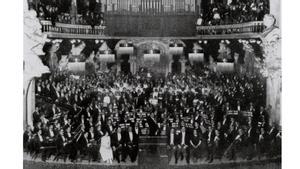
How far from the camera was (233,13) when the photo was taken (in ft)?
34.9

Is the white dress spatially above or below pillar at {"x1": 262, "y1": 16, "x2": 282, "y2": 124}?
below

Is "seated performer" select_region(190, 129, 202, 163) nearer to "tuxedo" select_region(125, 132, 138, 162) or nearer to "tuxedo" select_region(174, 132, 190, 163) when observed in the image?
"tuxedo" select_region(174, 132, 190, 163)

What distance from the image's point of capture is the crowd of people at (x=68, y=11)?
1052 cm

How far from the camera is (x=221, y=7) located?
10.6m

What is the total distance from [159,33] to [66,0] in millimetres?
1884

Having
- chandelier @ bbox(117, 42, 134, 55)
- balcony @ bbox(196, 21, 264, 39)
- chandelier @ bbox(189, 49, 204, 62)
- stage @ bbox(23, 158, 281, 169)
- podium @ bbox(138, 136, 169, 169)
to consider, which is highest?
balcony @ bbox(196, 21, 264, 39)

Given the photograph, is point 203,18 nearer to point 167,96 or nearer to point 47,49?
point 167,96

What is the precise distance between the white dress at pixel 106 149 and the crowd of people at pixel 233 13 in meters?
2.85

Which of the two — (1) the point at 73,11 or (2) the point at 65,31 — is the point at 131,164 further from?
(1) the point at 73,11

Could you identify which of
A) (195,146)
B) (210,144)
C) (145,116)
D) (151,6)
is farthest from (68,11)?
(210,144)

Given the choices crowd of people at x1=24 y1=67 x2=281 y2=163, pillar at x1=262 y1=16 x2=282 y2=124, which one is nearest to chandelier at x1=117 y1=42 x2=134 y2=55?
crowd of people at x1=24 y1=67 x2=281 y2=163

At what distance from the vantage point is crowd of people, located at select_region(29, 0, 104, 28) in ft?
34.5

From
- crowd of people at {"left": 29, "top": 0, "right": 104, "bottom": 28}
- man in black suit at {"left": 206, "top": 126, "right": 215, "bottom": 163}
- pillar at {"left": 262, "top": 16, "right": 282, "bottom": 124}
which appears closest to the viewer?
man in black suit at {"left": 206, "top": 126, "right": 215, "bottom": 163}

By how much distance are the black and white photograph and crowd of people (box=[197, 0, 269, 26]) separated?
22 mm
